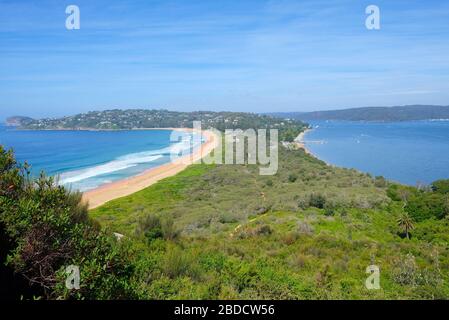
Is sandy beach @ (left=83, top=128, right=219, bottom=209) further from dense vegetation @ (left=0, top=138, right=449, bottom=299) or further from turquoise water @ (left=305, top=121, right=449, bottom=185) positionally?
turquoise water @ (left=305, top=121, right=449, bottom=185)

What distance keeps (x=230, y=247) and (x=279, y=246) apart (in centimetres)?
256

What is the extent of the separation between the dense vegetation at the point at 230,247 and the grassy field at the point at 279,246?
4cm

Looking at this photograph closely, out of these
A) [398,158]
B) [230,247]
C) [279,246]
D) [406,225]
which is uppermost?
[230,247]

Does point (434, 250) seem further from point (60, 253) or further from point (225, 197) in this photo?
point (225, 197)

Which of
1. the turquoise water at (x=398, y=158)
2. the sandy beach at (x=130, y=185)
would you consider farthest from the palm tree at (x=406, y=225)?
the turquoise water at (x=398, y=158)

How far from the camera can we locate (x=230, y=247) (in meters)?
12.7

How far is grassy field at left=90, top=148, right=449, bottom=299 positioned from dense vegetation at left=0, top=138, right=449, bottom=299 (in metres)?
0.04

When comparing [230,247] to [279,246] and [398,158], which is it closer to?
[279,246]

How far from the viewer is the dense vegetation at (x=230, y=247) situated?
6.03m

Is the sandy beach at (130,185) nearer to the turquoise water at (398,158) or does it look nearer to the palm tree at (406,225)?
the palm tree at (406,225)

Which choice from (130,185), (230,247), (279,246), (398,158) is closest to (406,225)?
(279,246)

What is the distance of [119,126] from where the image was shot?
561 feet

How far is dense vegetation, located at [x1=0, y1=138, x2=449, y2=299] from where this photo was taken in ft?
19.8
